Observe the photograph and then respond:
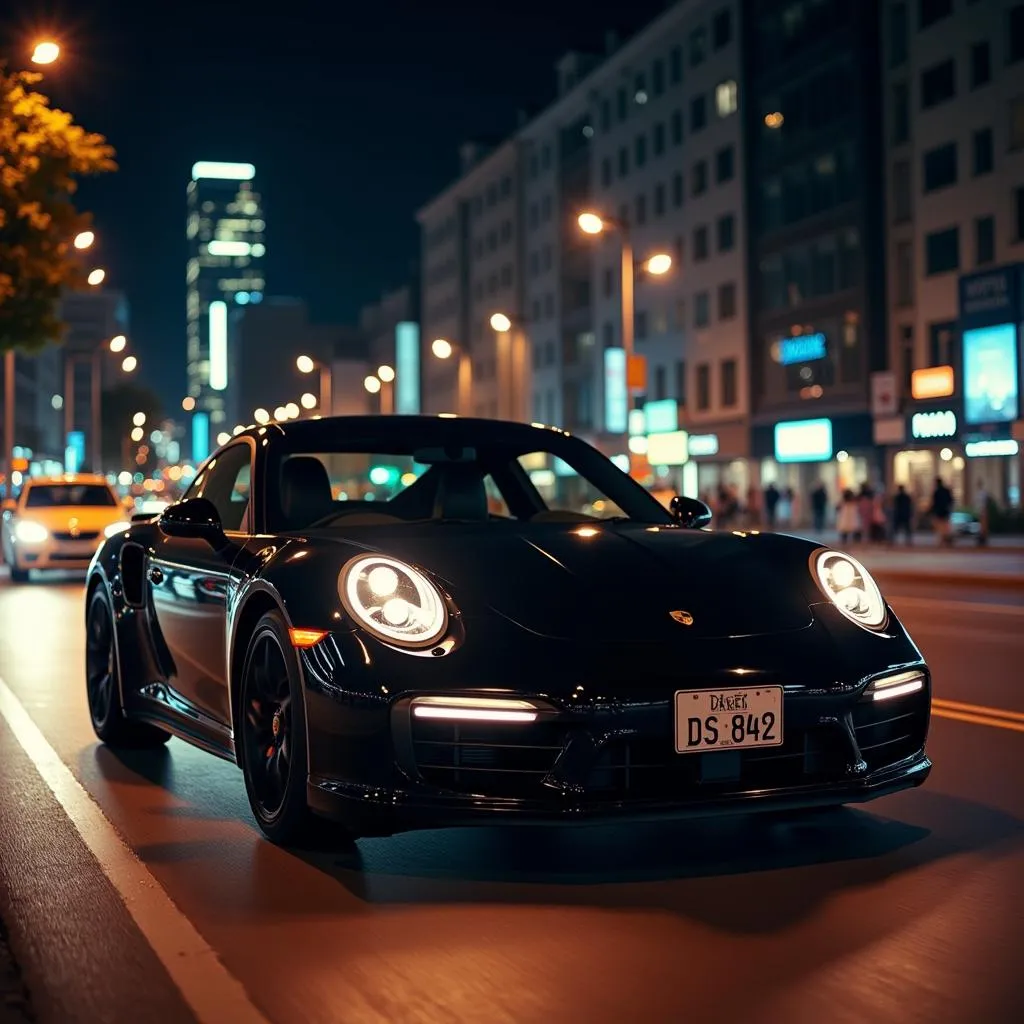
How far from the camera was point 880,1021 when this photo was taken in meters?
3.90

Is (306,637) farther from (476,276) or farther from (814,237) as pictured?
(476,276)

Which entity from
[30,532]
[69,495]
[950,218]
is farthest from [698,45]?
[30,532]

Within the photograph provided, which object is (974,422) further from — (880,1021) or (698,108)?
(880,1021)

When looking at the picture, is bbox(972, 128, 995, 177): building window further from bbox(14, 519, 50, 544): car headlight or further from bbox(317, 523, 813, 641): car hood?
bbox(317, 523, 813, 641): car hood

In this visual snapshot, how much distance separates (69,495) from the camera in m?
29.8

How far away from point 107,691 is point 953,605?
1372cm

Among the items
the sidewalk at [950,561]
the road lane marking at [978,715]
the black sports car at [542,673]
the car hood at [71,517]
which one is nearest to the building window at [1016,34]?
the sidewalk at [950,561]

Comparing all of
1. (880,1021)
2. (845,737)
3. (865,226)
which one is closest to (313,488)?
(845,737)

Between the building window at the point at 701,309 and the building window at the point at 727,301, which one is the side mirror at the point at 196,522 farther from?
the building window at the point at 701,309

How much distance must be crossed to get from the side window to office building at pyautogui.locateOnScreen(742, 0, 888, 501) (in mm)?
50745

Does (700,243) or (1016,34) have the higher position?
(1016,34)

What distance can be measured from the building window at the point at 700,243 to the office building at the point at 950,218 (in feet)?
42.1

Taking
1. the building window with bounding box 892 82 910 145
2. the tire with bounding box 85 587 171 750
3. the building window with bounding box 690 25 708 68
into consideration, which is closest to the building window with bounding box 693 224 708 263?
the building window with bounding box 690 25 708 68

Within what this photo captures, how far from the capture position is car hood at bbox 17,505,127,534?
28.2 meters
